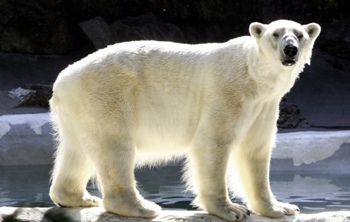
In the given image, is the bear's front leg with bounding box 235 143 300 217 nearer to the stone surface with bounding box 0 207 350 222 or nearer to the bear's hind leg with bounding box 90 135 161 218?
the stone surface with bounding box 0 207 350 222

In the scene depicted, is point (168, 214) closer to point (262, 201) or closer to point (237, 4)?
point (262, 201)

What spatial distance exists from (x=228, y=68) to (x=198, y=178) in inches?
26.3

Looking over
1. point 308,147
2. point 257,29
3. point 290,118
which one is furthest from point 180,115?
point 290,118

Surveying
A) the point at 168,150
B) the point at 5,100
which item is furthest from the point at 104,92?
the point at 5,100

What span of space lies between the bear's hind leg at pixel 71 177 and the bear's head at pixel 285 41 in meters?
1.36

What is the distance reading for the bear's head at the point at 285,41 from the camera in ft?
12.6

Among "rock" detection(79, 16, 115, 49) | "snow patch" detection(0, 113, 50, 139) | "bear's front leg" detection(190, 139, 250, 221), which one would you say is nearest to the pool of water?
"snow patch" detection(0, 113, 50, 139)

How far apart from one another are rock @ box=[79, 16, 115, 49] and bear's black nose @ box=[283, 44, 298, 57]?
34.7 ft

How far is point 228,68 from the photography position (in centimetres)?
416

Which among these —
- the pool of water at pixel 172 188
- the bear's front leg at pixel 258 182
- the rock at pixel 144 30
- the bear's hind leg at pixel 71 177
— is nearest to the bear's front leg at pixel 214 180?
the bear's front leg at pixel 258 182

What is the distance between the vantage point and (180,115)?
14.3ft

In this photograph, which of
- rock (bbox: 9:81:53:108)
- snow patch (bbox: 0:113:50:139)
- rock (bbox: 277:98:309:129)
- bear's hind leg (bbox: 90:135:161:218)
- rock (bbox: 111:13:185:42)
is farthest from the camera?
rock (bbox: 111:13:185:42)

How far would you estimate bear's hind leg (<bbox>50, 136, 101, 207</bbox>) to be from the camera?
452 cm

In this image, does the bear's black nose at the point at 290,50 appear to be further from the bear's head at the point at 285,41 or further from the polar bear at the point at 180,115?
the polar bear at the point at 180,115
